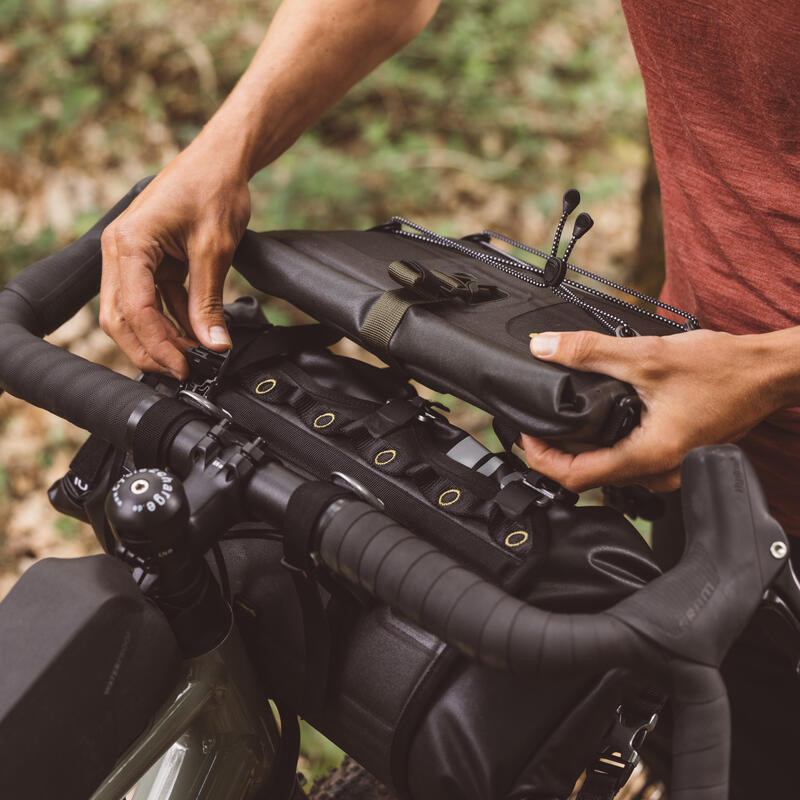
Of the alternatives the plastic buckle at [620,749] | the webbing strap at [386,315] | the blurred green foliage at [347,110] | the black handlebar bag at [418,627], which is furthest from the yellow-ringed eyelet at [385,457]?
the blurred green foliage at [347,110]

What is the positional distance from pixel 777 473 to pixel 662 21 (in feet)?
2.08

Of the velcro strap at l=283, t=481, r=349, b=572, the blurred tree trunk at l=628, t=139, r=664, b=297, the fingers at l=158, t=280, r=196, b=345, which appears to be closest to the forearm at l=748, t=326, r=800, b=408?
the velcro strap at l=283, t=481, r=349, b=572

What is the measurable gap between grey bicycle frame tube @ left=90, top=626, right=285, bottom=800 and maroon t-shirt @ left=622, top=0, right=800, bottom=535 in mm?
766

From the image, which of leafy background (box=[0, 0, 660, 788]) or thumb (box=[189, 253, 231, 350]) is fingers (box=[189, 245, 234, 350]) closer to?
thumb (box=[189, 253, 231, 350])

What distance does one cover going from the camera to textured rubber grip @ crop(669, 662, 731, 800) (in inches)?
23.8

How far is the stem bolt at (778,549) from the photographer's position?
65 centimetres

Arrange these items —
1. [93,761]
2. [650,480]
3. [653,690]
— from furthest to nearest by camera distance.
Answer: [650,480]
[653,690]
[93,761]

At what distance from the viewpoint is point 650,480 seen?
0.89 metres

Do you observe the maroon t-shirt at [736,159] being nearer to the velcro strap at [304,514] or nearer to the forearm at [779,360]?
the forearm at [779,360]

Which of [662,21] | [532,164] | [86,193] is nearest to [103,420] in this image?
[662,21]

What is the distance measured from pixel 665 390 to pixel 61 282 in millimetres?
749

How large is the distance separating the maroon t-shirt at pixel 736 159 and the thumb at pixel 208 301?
0.66 m

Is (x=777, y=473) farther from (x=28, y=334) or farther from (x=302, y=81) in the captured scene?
(x=28, y=334)

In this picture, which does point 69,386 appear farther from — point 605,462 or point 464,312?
point 605,462
